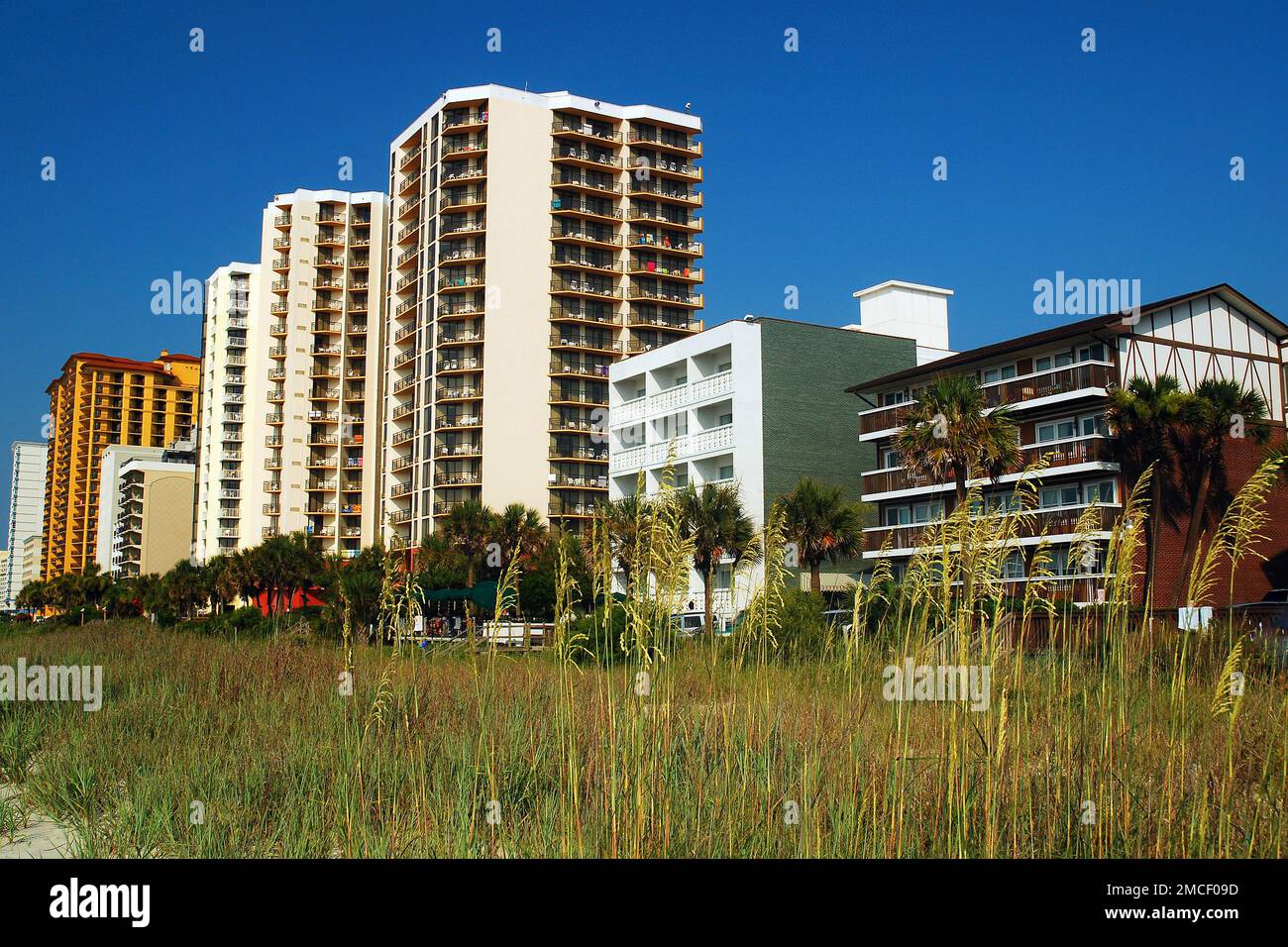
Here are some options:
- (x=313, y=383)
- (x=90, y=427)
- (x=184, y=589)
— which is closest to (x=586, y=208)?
(x=313, y=383)

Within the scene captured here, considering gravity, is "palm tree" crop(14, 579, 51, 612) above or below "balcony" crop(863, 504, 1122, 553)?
below

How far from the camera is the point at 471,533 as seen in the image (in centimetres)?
6116

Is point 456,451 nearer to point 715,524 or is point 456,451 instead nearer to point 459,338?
point 459,338

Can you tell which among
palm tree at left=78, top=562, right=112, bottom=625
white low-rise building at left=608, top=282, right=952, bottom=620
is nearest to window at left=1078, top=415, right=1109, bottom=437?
white low-rise building at left=608, top=282, right=952, bottom=620

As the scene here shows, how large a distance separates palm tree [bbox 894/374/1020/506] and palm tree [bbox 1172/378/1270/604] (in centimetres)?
759

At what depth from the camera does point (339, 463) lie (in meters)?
99.2

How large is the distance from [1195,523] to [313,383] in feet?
274

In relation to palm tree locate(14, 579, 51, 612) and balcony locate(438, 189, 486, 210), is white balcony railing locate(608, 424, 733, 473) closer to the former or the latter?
balcony locate(438, 189, 486, 210)

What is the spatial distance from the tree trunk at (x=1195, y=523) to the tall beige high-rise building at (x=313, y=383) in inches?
2823

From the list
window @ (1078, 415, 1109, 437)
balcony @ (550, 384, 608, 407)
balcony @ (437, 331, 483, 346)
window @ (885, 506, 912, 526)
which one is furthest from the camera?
balcony @ (550, 384, 608, 407)

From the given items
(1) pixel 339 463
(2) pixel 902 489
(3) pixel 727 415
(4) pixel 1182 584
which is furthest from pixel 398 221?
(4) pixel 1182 584

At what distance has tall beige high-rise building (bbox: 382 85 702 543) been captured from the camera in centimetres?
7838
